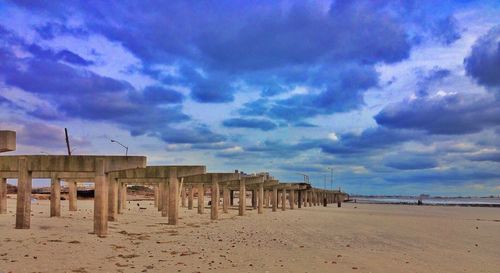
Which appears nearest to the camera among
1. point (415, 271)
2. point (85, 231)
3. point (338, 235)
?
point (415, 271)

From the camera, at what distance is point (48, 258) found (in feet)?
48.4

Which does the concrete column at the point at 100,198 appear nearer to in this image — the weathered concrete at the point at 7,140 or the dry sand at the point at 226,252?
the dry sand at the point at 226,252

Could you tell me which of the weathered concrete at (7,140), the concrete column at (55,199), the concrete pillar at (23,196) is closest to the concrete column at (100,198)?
the concrete pillar at (23,196)

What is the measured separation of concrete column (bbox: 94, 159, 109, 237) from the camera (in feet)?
69.4

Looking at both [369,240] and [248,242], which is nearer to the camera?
[248,242]

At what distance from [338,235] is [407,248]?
5.44m

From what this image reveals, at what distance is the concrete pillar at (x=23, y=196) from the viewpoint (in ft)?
73.4

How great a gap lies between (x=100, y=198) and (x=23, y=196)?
4.23 meters

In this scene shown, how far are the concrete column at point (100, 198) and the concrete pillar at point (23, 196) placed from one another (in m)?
3.63

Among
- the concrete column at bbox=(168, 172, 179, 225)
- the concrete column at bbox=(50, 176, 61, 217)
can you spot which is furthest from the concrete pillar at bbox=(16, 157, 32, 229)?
the concrete column at bbox=(50, 176, 61, 217)

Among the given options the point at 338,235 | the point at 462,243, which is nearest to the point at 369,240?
the point at 338,235

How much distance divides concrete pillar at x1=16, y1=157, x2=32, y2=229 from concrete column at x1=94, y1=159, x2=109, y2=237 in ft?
11.9

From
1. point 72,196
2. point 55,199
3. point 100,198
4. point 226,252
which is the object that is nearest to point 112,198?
point 55,199

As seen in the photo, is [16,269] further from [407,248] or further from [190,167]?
[190,167]
